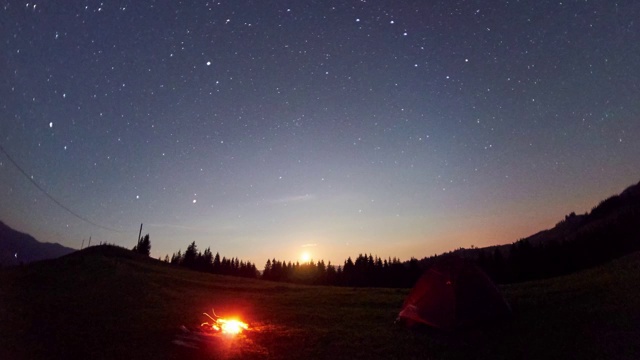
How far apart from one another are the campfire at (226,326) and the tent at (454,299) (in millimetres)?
7783

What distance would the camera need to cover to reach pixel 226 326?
17.8 meters

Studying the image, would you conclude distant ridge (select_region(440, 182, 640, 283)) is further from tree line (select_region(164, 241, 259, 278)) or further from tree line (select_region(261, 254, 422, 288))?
tree line (select_region(164, 241, 259, 278))

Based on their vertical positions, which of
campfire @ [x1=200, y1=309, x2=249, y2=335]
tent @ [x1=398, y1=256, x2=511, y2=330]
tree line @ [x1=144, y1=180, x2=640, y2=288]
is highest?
tree line @ [x1=144, y1=180, x2=640, y2=288]

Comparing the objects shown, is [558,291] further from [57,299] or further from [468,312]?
[57,299]

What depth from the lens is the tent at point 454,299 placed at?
1587 cm

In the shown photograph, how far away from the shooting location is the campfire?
660 inches

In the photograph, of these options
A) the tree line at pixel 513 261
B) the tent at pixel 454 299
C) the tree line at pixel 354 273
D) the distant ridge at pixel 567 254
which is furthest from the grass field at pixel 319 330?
the tree line at pixel 354 273

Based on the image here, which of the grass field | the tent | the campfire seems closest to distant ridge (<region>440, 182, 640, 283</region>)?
the grass field

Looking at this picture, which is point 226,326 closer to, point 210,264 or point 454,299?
point 454,299

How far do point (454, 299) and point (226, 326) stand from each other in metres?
10.6

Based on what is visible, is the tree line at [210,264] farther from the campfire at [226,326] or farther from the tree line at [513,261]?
the campfire at [226,326]

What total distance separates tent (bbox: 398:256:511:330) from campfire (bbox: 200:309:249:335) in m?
7.78

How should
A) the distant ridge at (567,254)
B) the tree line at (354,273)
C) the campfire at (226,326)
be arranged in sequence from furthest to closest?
the tree line at (354,273), the distant ridge at (567,254), the campfire at (226,326)

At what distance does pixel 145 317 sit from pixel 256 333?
6661mm
